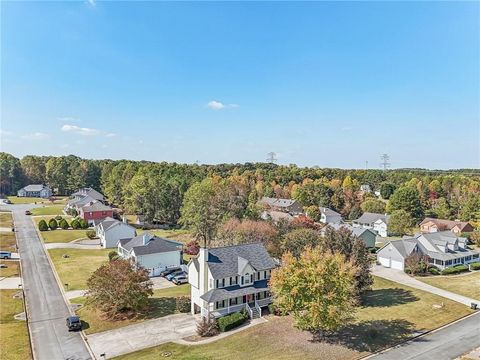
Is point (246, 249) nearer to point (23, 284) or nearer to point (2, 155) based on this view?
point (23, 284)

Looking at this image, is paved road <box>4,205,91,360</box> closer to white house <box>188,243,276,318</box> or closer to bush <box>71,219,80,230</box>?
white house <box>188,243,276,318</box>

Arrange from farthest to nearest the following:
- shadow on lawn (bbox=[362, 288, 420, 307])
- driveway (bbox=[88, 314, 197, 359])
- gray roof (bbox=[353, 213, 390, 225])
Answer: gray roof (bbox=[353, 213, 390, 225]), shadow on lawn (bbox=[362, 288, 420, 307]), driveway (bbox=[88, 314, 197, 359])

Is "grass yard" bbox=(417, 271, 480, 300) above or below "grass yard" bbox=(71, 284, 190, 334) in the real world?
above

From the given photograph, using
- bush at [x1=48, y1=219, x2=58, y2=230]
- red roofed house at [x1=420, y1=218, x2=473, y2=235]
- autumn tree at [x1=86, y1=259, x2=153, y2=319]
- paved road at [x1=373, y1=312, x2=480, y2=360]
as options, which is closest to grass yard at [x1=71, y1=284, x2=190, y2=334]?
autumn tree at [x1=86, y1=259, x2=153, y2=319]

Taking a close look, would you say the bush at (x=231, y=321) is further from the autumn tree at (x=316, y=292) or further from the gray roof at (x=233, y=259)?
the autumn tree at (x=316, y=292)

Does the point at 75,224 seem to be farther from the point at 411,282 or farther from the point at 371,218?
the point at 371,218

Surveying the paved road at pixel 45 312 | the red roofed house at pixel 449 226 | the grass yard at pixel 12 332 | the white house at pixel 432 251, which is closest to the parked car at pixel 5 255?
the paved road at pixel 45 312
